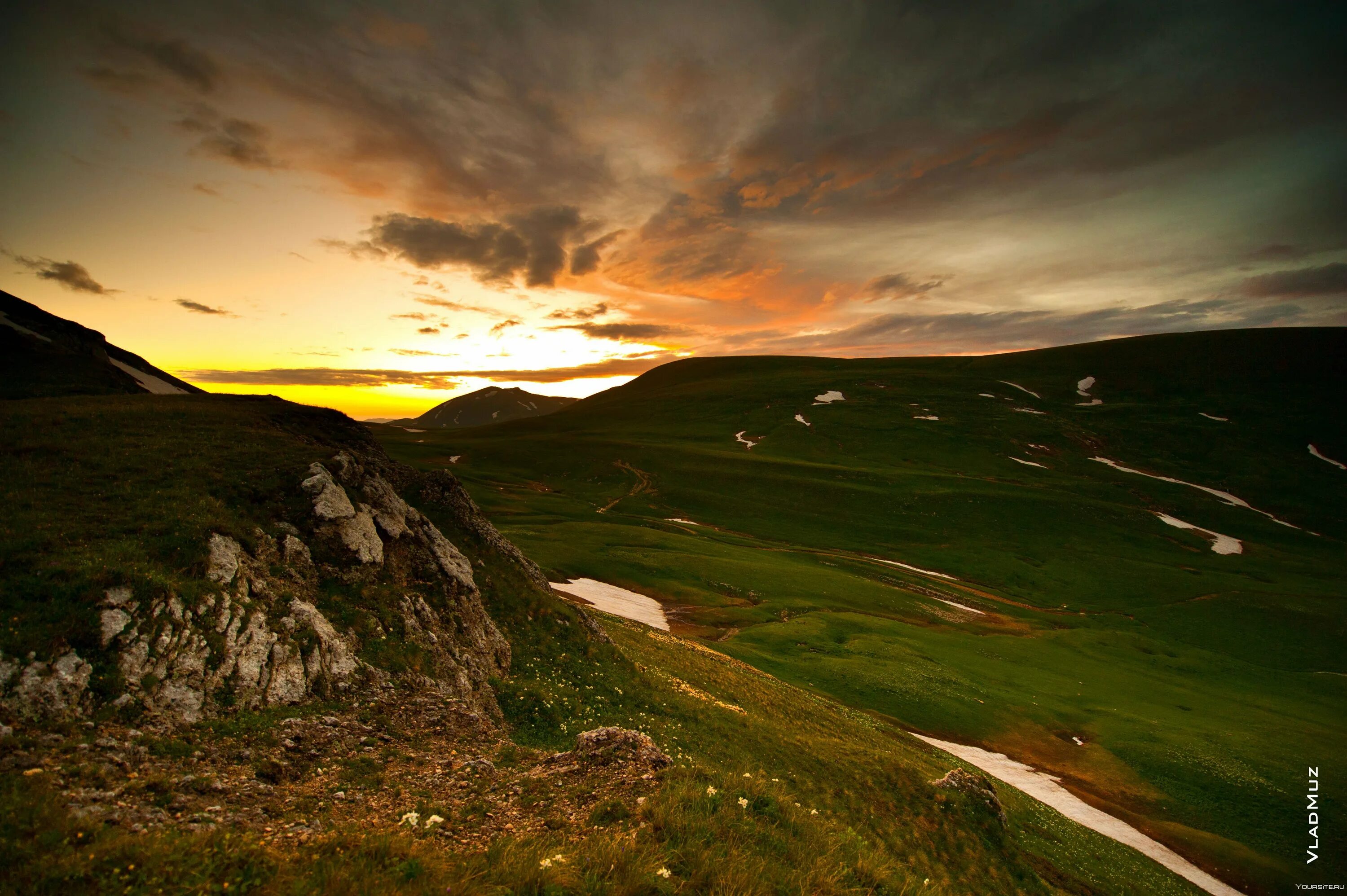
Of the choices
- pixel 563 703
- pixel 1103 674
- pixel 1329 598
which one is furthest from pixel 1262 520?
pixel 563 703

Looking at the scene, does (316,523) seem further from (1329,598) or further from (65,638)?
(1329,598)

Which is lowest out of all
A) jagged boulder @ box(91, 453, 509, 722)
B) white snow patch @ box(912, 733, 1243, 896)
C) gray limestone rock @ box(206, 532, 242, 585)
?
white snow patch @ box(912, 733, 1243, 896)

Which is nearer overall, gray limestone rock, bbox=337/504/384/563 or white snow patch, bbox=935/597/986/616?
gray limestone rock, bbox=337/504/384/563

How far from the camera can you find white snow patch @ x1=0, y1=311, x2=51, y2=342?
47312mm

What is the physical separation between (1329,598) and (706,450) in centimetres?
12904

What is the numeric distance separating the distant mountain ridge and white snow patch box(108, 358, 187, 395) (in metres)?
0.10

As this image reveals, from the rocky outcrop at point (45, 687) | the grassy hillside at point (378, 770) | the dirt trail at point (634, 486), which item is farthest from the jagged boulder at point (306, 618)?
the dirt trail at point (634, 486)

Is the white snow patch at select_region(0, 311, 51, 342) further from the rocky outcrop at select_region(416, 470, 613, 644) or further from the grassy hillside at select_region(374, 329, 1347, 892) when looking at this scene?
the grassy hillside at select_region(374, 329, 1347, 892)

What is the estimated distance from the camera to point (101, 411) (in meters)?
22.9

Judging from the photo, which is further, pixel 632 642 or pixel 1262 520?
pixel 1262 520

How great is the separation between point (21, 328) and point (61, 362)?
43.6 feet

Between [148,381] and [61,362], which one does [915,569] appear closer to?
[148,381]

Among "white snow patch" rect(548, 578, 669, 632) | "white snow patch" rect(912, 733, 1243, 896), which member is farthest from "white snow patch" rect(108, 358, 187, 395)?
"white snow patch" rect(912, 733, 1243, 896)

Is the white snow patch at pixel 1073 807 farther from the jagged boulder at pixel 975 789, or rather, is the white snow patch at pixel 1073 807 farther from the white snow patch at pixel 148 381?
the white snow patch at pixel 148 381
